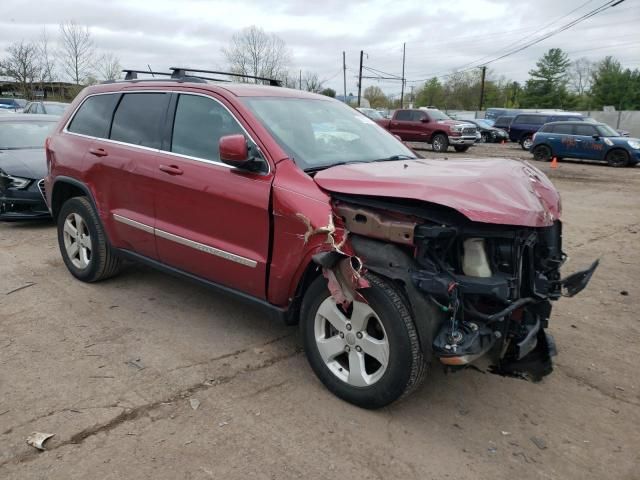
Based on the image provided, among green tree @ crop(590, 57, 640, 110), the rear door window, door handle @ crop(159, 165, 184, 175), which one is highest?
green tree @ crop(590, 57, 640, 110)

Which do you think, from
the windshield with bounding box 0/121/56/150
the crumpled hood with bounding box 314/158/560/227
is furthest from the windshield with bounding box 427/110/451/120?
the crumpled hood with bounding box 314/158/560/227

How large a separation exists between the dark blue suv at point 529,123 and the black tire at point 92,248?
24423 millimetres

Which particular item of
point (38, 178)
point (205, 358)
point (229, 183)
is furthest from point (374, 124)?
point (38, 178)

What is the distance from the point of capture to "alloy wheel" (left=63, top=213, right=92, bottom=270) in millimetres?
5000

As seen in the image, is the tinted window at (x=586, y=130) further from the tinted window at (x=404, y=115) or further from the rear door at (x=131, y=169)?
the rear door at (x=131, y=169)

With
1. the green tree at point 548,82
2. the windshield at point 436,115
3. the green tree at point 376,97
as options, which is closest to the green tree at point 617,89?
the green tree at point 548,82

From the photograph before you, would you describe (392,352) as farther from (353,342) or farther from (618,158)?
(618,158)

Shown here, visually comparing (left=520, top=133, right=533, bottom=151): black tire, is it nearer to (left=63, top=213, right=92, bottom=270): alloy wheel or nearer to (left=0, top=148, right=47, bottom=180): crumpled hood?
(left=0, top=148, right=47, bottom=180): crumpled hood

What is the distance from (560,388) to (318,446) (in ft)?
5.54

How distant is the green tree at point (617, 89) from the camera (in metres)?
56.9

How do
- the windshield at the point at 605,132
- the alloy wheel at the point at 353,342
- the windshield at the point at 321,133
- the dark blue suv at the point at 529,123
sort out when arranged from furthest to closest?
1. the dark blue suv at the point at 529,123
2. the windshield at the point at 605,132
3. the windshield at the point at 321,133
4. the alloy wheel at the point at 353,342

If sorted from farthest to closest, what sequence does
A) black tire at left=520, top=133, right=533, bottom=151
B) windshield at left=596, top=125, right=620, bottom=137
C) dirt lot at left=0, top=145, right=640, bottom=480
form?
black tire at left=520, top=133, right=533, bottom=151 < windshield at left=596, top=125, right=620, bottom=137 < dirt lot at left=0, top=145, right=640, bottom=480

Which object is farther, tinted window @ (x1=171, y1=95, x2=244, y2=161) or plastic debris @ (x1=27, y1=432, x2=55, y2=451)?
tinted window @ (x1=171, y1=95, x2=244, y2=161)

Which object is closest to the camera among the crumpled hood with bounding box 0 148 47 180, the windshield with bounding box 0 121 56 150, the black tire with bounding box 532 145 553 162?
the crumpled hood with bounding box 0 148 47 180
